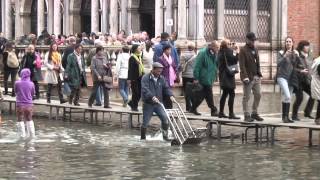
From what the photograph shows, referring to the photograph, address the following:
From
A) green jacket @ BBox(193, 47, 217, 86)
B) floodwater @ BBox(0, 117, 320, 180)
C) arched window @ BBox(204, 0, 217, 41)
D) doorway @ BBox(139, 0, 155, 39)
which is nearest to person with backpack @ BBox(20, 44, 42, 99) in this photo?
floodwater @ BBox(0, 117, 320, 180)

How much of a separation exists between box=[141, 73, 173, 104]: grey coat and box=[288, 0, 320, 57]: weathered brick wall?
58.7 feet

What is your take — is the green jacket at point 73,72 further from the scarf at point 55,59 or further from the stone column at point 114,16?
the stone column at point 114,16

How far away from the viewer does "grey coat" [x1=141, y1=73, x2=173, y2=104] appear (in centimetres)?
1623

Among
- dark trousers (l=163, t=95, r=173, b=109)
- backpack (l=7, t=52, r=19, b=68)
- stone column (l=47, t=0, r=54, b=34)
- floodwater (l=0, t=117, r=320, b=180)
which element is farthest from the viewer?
stone column (l=47, t=0, r=54, b=34)

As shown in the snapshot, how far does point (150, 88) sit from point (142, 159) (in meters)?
2.60

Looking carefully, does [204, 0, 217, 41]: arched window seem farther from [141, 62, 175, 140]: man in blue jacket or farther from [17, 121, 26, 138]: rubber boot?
[17, 121, 26, 138]: rubber boot

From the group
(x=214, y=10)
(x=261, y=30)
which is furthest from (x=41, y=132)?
(x=261, y=30)

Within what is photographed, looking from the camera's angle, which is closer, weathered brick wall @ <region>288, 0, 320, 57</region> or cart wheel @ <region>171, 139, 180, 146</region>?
cart wheel @ <region>171, 139, 180, 146</region>

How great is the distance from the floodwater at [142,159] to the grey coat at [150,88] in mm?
903

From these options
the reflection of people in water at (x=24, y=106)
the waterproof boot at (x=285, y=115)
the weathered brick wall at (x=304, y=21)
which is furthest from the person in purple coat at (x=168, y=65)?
the weathered brick wall at (x=304, y=21)

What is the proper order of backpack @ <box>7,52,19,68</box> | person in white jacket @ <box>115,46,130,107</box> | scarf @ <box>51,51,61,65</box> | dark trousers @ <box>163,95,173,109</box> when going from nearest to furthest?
dark trousers @ <box>163,95,173,109</box> → person in white jacket @ <box>115,46,130,107</box> → scarf @ <box>51,51,61,65</box> → backpack @ <box>7,52,19,68</box>

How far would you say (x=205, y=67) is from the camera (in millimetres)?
18672

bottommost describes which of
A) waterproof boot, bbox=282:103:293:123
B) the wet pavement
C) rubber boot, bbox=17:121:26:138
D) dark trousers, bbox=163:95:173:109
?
the wet pavement

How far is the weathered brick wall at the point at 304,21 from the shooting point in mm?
33656
